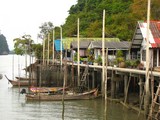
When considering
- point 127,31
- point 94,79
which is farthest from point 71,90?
point 127,31

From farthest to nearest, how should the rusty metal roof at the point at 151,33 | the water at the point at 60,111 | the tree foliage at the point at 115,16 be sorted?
the tree foliage at the point at 115,16, the rusty metal roof at the point at 151,33, the water at the point at 60,111

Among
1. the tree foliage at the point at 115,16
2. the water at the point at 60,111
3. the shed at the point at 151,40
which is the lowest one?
the water at the point at 60,111

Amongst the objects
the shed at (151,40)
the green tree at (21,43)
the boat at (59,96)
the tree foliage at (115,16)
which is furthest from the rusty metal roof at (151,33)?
the green tree at (21,43)

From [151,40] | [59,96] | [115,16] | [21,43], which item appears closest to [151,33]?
[151,40]

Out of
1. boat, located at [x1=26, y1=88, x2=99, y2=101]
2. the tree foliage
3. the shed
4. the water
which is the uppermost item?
the tree foliage

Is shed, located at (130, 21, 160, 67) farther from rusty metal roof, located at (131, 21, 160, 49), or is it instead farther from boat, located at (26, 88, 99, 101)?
boat, located at (26, 88, 99, 101)

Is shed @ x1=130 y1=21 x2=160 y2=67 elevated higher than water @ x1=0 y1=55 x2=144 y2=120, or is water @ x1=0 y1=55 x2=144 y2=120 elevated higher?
shed @ x1=130 y1=21 x2=160 y2=67

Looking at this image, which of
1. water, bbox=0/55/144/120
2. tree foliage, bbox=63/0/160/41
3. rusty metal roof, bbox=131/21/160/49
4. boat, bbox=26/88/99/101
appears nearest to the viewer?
water, bbox=0/55/144/120

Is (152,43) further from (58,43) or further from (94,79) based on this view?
(58,43)

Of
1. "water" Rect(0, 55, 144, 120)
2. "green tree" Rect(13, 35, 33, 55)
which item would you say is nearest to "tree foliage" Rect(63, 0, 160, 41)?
"green tree" Rect(13, 35, 33, 55)

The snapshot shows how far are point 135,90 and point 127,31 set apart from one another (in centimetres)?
2341

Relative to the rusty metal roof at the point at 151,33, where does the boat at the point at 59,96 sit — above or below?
below

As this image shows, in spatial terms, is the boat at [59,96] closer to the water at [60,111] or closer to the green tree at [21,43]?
the water at [60,111]

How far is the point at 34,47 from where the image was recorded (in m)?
67.2
